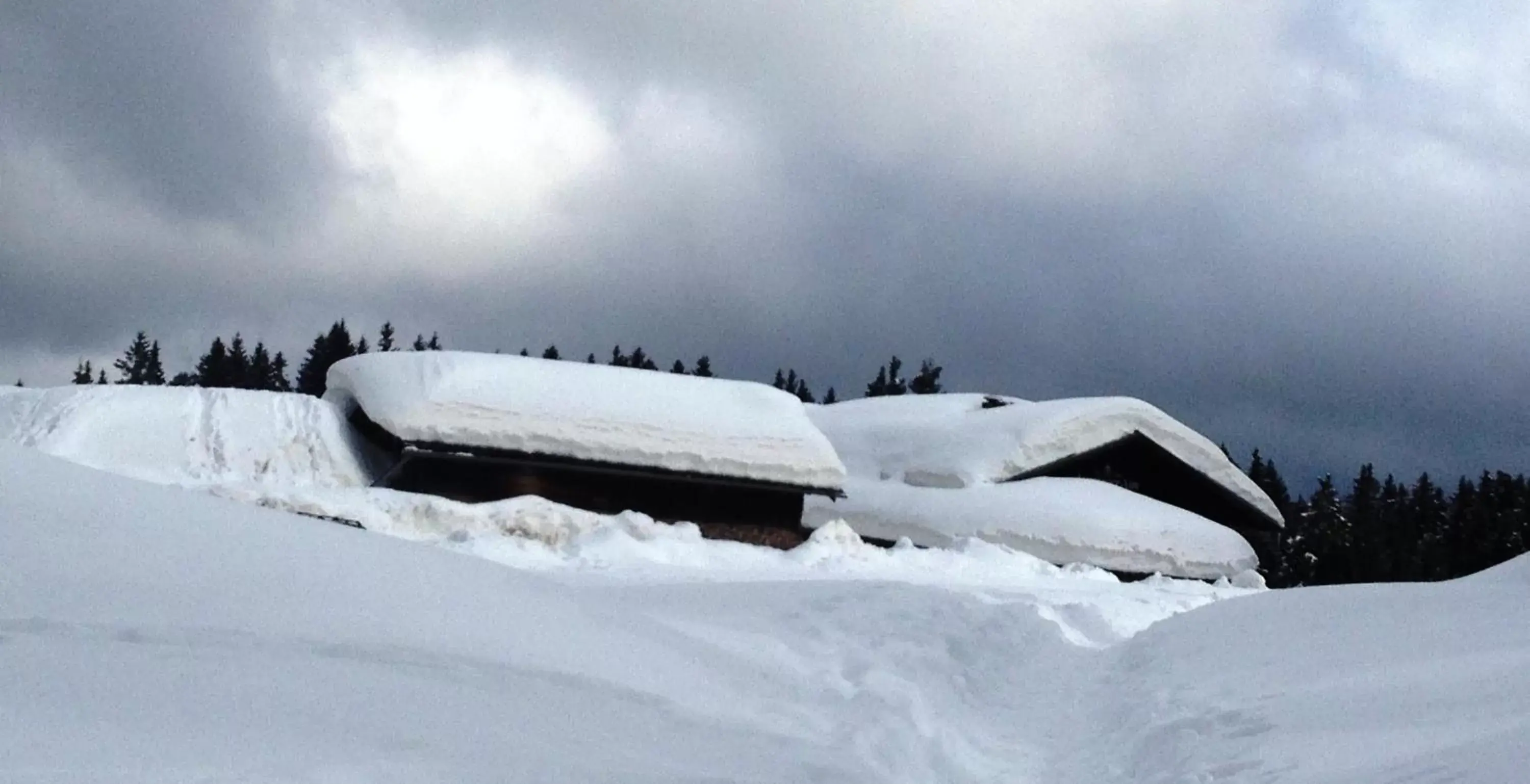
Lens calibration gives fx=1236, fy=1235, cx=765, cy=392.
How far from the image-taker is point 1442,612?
23.0ft

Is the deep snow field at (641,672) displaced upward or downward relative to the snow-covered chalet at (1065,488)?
downward

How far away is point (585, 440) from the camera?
19.2 m

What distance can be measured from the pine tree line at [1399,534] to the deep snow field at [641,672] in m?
30.9

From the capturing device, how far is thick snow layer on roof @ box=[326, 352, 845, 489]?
61.5 ft

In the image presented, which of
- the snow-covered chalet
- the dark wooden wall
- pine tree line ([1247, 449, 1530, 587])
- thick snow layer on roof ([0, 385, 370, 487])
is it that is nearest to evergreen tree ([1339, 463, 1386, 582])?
pine tree line ([1247, 449, 1530, 587])

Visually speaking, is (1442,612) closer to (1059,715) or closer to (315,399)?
(1059,715)

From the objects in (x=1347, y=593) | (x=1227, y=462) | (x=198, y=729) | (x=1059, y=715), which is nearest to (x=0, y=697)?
(x=198, y=729)

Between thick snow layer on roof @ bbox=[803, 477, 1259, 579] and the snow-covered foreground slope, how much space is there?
1437cm

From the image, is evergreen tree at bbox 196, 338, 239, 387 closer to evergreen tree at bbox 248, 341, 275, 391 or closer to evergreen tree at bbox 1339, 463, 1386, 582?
evergreen tree at bbox 248, 341, 275, 391

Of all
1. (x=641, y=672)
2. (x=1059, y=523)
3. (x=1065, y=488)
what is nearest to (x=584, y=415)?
(x=1059, y=523)

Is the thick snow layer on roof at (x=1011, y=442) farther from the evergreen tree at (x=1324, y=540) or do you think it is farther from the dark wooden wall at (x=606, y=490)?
the evergreen tree at (x=1324, y=540)

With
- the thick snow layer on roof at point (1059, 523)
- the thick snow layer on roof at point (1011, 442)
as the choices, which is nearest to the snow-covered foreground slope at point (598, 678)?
the thick snow layer on roof at point (1059, 523)

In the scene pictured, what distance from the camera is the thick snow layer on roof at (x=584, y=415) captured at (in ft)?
61.5

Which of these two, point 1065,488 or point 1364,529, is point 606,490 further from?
point 1364,529
